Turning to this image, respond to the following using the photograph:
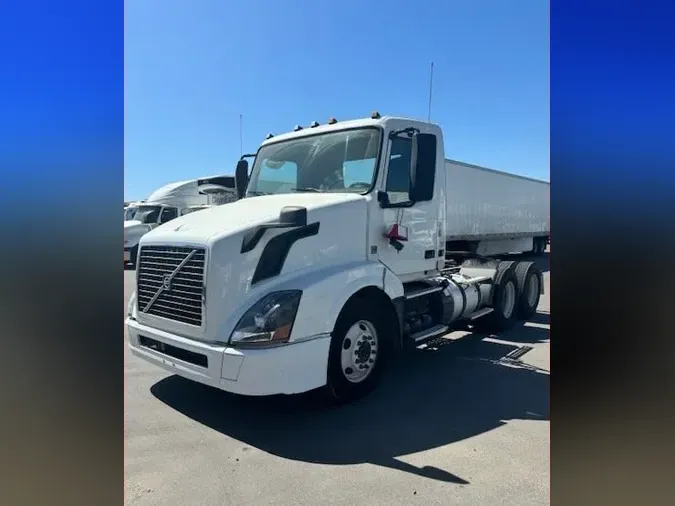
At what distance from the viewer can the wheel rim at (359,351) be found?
4.07m

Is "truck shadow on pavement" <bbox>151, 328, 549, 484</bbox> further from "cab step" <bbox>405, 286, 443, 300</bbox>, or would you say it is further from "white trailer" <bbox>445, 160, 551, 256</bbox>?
"white trailer" <bbox>445, 160, 551, 256</bbox>

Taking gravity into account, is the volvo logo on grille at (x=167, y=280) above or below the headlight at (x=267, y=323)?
above

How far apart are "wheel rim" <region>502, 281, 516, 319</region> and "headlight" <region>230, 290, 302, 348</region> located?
4.57m

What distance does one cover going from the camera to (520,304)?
7840 mm

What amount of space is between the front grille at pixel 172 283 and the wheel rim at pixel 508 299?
5.00 m

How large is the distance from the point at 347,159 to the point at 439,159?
1.32 meters

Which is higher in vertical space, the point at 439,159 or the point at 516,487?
the point at 439,159

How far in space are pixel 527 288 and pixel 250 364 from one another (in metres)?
6.05

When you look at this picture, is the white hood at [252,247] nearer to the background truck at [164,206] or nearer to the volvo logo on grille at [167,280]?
the volvo logo on grille at [167,280]

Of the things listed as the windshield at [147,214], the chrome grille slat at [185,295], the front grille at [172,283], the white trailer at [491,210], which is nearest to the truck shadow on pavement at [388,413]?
the front grille at [172,283]
